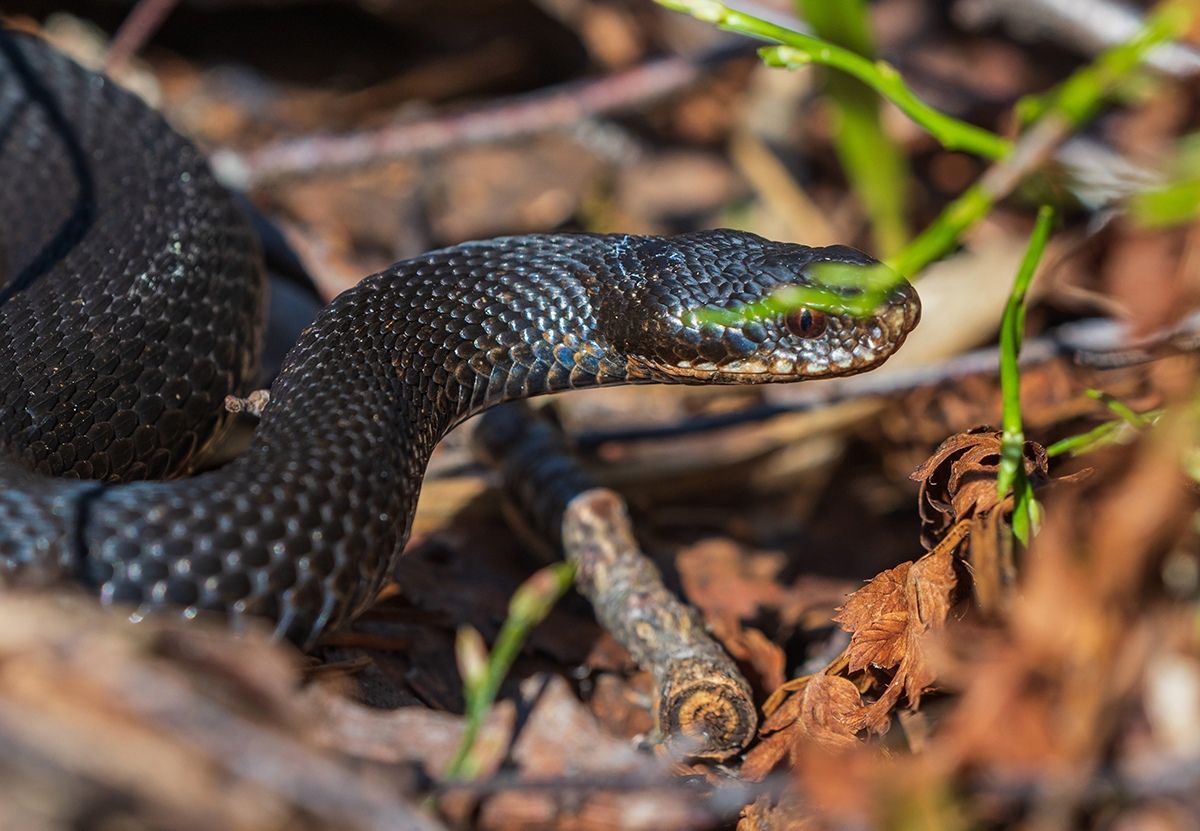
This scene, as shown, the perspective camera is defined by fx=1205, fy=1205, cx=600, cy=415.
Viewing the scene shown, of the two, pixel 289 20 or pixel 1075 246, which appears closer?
pixel 1075 246

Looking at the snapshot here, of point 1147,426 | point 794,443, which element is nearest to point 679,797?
point 1147,426

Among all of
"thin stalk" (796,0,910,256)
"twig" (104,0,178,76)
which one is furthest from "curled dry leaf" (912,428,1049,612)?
"twig" (104,0,178,76)

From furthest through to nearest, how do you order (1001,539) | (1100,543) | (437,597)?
(437,597) → (1001,539) → (1100,543)

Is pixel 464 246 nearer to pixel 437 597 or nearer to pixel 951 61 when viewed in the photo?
pixel 437 597

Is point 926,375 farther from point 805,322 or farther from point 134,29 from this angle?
point 134,29

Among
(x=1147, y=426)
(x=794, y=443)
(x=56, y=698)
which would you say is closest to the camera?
(x=56, y=698)

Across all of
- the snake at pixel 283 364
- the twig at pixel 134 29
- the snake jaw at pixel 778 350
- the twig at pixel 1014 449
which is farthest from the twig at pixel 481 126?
the twig at pixel 1014 449

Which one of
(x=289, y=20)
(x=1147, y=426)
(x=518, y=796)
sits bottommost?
(x=518, y=796)
